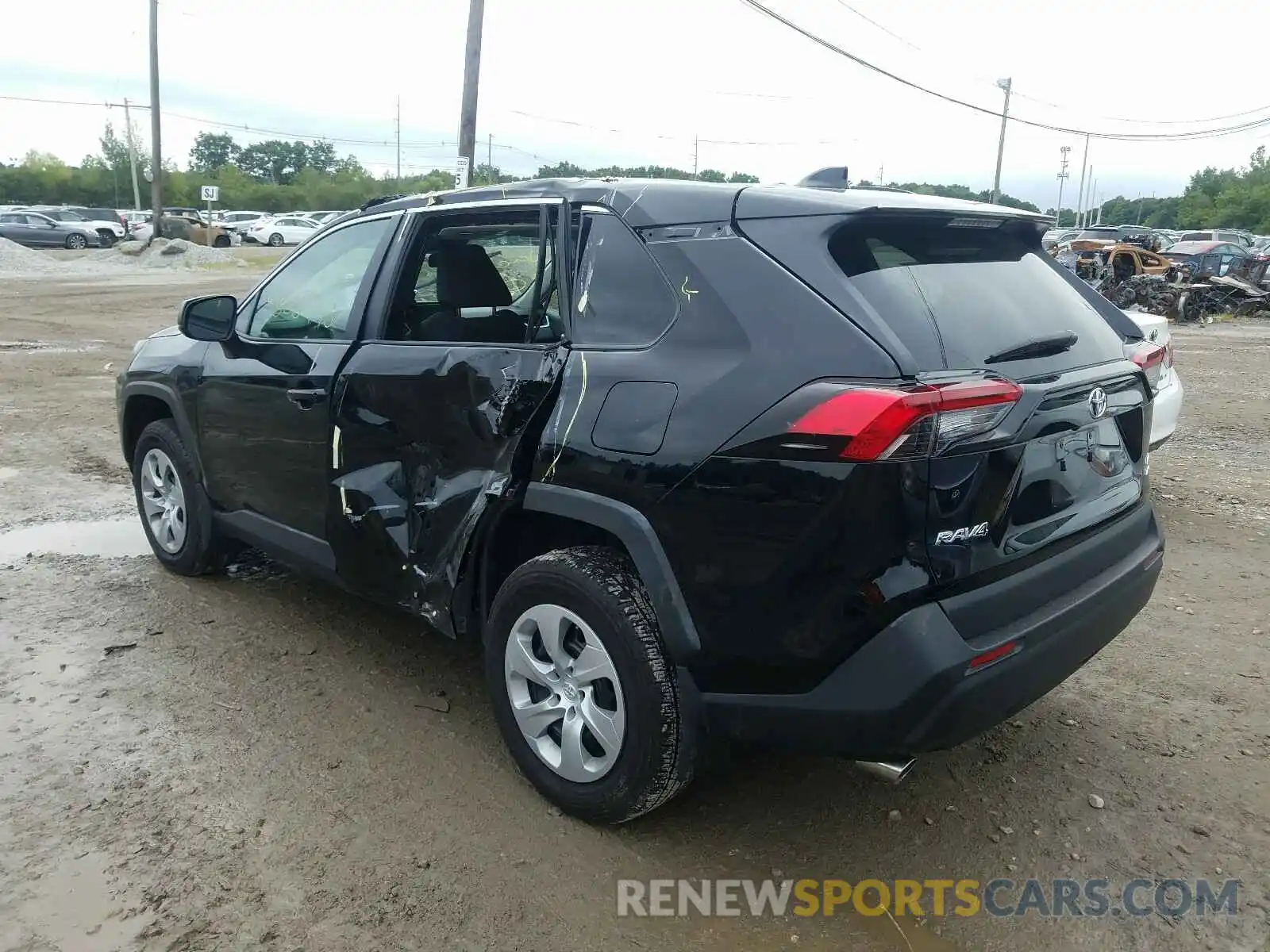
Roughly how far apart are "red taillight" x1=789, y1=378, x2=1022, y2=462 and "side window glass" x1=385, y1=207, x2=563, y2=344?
1056 millimetres

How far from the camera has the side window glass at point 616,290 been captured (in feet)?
8.84

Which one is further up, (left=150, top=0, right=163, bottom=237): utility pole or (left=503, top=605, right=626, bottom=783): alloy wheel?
(left=150, top=0, right=163, bottom=237): utility pole

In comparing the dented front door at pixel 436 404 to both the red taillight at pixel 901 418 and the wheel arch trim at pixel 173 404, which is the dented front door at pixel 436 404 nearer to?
the red taillight at pixel 901 418

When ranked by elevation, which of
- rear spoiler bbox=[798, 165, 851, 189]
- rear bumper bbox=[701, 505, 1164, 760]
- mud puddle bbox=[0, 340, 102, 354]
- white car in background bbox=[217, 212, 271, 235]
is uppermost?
white car in background bbox=[217, 212, 271, 235]

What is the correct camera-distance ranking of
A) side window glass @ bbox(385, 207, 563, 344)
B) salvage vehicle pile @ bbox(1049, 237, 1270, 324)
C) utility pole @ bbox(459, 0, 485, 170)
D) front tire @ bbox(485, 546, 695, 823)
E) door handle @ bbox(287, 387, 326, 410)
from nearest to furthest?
front tire @ bbox(485, 546, 695, 823) < side window glass @ bbox(385, 207, 563, 344) < door handle @ bbox(287, 387, 326, 410) < utility pole @ bbox(459, 0, 485, 170) < salvage vehicle pile @ bbox(1049, 237, 1270, 324)

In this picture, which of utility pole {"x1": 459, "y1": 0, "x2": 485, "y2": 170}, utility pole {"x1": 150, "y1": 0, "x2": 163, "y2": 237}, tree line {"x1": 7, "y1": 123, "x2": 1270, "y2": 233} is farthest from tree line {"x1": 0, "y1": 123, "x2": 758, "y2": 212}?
utility pole {"x1": 459, "y1": 0, "x2": 485, "y2": 170}

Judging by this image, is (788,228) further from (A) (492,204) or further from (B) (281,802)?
(B) (281,802)

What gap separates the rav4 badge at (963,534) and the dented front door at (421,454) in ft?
3.96

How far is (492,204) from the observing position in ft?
10.8

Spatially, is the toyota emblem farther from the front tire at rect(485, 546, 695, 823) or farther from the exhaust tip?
the front tire at rect(485, 546, 695, 823)

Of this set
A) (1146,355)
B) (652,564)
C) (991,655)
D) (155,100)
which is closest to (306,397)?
(652,564)

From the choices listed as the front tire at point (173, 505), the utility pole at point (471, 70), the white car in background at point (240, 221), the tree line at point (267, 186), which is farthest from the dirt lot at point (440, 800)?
the tree line at point (267, 186)

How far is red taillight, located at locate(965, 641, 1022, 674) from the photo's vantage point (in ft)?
7.49

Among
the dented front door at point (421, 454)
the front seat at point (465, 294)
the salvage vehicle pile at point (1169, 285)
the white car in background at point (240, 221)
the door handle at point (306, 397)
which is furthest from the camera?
the white car in background at point (240, 221)
